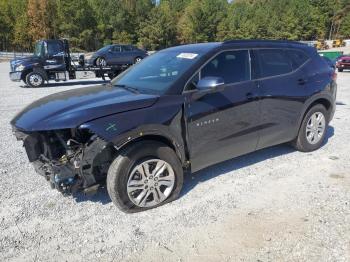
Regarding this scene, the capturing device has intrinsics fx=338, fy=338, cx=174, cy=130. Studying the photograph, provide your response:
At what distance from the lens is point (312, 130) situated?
5.29 m

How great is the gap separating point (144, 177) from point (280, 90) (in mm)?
2331

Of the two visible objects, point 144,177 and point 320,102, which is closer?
point 144,177

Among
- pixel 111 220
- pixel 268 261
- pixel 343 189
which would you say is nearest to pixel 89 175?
Answer: pixel 111 220

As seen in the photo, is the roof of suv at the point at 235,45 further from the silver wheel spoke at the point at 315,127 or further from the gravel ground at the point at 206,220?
the gravel ground at the point at 206,220

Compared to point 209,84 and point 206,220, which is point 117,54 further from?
point 206,220

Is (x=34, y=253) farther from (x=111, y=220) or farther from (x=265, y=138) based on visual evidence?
(x=265, y=138)

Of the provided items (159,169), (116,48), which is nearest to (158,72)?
(159,169)

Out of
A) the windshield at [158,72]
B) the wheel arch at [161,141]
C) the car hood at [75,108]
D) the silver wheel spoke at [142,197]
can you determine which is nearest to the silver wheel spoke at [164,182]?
the silver wheel spoke at [142,197]

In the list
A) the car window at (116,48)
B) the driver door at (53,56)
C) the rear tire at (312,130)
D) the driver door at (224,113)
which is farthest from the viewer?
the car window at (116,48)

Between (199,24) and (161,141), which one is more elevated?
(199,24)

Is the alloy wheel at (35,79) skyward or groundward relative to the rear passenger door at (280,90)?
groundward

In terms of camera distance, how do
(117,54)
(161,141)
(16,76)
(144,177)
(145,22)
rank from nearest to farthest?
(144,177)
(161,141)
(16,76)
(117,54)
(145,22)

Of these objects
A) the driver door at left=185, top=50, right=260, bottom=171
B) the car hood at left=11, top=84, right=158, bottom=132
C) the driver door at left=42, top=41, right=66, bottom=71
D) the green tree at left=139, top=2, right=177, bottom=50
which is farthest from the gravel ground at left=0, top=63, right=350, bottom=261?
the green tree at left=139, top=2, right=177, bottom=50

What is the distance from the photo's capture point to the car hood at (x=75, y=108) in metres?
3.26
